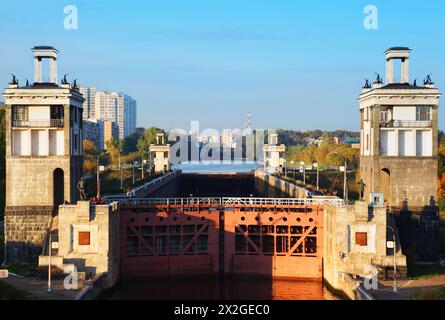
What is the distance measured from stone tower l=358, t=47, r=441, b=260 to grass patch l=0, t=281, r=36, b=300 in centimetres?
3335

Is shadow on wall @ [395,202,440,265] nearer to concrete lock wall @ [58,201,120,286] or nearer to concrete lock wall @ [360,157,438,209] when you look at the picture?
concrete lock wall @ [360,157,438,209]

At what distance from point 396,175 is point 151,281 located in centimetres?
2395

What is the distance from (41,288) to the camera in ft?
158

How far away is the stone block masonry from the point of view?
61188 mm

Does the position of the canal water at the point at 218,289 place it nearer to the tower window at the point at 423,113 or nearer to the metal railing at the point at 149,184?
the metal railing at the point at 149,184

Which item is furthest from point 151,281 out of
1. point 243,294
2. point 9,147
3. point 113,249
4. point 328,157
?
point 328,157

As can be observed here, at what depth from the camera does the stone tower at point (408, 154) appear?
6306cm

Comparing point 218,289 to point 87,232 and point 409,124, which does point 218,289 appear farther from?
point 409,124

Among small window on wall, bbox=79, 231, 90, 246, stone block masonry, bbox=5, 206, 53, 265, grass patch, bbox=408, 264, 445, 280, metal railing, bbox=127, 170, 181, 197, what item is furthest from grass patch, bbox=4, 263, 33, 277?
grass patch, bbox=408, 264, 445, 280

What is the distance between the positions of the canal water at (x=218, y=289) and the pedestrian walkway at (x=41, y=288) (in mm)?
4611

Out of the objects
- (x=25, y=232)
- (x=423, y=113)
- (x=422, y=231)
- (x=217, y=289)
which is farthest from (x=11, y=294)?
(x=423, y=113)

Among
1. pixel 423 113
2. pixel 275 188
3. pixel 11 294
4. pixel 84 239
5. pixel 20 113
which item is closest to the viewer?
pixel 11 294

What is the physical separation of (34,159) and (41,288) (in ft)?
59.0
